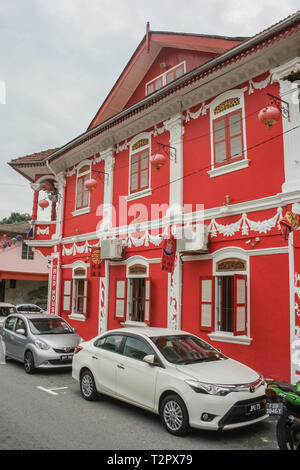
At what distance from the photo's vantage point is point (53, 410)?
22.8 ft

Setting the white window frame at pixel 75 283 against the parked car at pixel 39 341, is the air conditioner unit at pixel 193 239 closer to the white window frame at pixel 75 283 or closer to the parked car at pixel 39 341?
the parked car at pixel 39 341

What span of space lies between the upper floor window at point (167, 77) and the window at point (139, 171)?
2.44 m

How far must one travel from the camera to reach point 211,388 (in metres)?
5.68

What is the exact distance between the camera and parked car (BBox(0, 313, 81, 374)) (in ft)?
33.0

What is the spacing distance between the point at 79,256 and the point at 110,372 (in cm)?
883

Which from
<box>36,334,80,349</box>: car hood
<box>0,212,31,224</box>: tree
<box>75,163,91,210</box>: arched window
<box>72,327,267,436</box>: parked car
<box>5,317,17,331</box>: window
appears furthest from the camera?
<box>0,212,31,224</box>: tree

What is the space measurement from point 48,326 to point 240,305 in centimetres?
573

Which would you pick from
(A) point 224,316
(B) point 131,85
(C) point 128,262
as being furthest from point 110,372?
(B) point 131,85

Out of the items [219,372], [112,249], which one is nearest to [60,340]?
[112,249]

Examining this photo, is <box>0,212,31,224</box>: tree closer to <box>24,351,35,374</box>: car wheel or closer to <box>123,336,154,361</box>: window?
<box>24,351,35,374</box>: car wheel

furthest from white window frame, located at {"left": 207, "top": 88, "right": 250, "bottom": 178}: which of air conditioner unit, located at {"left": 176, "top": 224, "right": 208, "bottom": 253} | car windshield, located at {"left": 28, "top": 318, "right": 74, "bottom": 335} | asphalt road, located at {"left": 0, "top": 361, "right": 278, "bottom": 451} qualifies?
car windshield, located at {"left": 28, "top": 318, "right": 74, "bottom": 335}

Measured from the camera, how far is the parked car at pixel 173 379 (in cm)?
562

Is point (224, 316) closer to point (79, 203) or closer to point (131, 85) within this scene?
point (79, 203)

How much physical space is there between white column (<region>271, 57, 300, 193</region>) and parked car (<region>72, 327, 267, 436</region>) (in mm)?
4101
